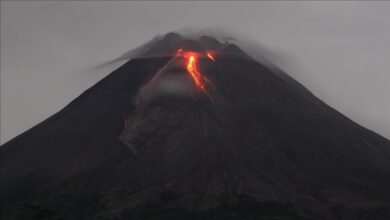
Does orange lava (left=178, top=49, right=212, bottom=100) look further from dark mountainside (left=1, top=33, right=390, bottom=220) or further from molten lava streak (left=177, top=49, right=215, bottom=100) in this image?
dark mountainside (left=1, top=33, right=390, bottom=220)

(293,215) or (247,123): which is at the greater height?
(247,123)

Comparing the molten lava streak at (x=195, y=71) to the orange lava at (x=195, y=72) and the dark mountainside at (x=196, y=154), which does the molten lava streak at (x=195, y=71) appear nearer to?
the orange lava at (x=195, y=72)

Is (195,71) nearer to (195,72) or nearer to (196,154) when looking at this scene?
(195,72)

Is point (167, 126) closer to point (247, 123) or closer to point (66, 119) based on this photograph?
point (247, 123)

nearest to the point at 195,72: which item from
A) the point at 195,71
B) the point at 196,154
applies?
the point at 195,71

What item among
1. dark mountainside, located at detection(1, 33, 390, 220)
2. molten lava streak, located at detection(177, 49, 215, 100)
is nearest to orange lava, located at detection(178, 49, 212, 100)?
molten lava streak, located at detection(177, 49, 215, 100)

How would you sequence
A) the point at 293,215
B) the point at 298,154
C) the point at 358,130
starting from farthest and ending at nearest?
the point at 358,130
the point at 298,154
the point at 293,215

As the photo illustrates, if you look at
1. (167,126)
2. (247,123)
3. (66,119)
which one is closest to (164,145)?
(167,126)
